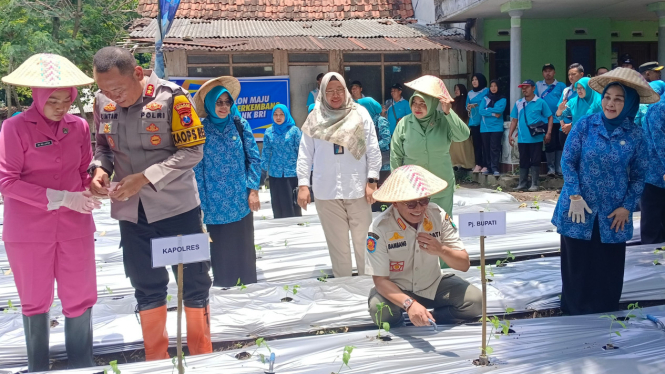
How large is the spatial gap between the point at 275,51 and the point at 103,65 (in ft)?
29.8

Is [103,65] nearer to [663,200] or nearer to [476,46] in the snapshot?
[663,200]

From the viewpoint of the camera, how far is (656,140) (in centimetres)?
541

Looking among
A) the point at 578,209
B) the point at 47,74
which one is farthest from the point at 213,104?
the point at 578,209

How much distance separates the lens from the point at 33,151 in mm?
3152

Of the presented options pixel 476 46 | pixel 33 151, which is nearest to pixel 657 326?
pixel 33 151

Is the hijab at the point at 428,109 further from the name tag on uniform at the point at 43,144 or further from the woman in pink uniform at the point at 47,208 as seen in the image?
the name tag on uniform at the point at 43,144

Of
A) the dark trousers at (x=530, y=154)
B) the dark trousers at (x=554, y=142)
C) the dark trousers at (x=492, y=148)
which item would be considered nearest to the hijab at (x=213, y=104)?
the dark trousers at (x=530, y=154)

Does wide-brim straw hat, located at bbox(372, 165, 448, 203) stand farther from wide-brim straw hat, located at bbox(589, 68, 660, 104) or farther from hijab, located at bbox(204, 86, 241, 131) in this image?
hijab, located at bbox(204, 86, 241, 131)

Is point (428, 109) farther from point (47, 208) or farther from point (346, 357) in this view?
point (47, 208)

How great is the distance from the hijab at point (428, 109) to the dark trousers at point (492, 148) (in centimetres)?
586

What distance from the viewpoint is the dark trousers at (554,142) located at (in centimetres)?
951

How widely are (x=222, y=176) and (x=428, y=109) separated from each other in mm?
1619

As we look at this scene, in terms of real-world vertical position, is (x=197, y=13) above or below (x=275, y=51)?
above

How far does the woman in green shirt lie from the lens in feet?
15.8
